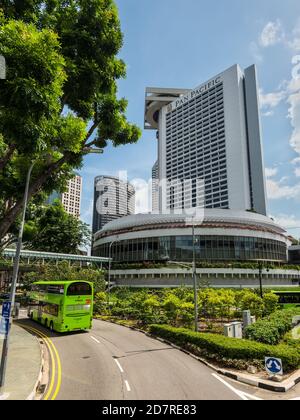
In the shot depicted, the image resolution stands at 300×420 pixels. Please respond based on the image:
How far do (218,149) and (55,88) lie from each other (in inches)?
4996

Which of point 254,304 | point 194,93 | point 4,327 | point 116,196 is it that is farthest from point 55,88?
point 194,93

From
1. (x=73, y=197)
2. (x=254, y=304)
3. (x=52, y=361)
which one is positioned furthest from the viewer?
(x=73, y=197)

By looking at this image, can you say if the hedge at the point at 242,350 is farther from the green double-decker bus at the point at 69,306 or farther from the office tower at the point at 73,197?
the office tower at the point at 73,197

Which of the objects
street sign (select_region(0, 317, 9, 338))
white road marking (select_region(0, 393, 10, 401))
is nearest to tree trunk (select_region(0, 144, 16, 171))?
street sign (select_region(0, 317, 9, 338))

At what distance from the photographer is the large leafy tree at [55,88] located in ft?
27.0

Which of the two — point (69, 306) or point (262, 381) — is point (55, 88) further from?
point (69, 306)

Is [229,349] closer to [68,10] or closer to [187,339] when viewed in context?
[187,339]

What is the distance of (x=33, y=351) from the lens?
16.8 metres

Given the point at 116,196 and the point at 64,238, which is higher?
the point at 116,196

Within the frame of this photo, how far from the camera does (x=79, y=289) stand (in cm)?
2264

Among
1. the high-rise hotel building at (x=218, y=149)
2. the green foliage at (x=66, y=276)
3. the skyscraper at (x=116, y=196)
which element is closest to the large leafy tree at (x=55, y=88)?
the green foliage at (x=66, y=276)

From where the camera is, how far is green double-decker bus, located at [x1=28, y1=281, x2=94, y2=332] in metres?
21.9

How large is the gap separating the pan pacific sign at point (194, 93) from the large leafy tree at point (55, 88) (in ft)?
442
